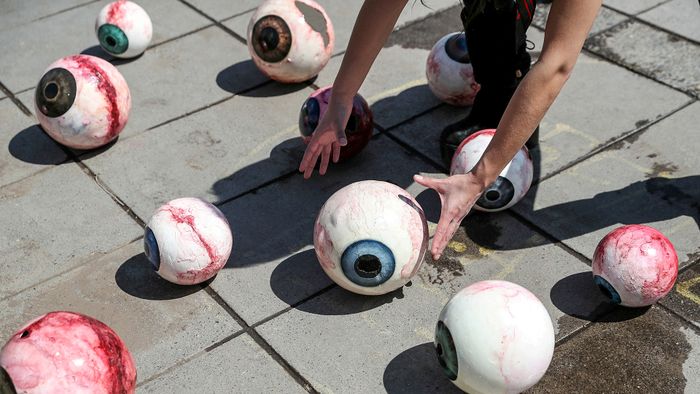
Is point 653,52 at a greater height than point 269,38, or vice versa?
point 653,52

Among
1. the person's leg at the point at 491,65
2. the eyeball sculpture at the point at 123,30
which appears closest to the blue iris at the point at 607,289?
the person's leg at the point at 491,65

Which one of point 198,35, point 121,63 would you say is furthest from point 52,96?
point 198,35

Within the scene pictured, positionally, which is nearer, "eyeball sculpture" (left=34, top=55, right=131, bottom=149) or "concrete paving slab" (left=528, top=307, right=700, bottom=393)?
"concrete paving slab" (left=528, top=307, right=700, bottom=393)

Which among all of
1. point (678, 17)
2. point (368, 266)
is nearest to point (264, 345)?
point (368, 266)

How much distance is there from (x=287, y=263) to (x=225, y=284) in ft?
1.15

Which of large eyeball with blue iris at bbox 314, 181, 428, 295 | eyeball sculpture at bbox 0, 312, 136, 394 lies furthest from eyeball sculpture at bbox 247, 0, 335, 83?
eyeball sculpture at bbox 0, 312, 136, 394

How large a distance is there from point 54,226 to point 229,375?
5.40 ft

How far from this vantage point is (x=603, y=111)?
609cm

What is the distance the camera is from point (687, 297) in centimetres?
463

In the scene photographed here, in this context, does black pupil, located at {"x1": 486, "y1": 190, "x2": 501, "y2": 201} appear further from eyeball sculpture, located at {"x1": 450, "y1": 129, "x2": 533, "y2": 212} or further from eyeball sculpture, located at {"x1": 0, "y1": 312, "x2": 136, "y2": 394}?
eyeball sculpture, located at {"x1": 0, "y1": 312, "x2": 136, "y2": 394}

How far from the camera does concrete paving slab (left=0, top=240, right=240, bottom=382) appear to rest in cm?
442

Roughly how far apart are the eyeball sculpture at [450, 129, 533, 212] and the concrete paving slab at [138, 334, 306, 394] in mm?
1518

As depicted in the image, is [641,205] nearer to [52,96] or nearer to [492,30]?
[492,30]

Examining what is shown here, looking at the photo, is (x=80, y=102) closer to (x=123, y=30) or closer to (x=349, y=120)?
(x=123, y=30)
